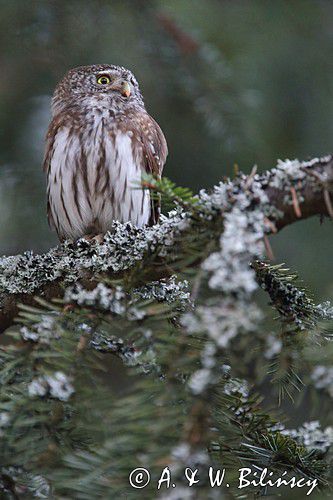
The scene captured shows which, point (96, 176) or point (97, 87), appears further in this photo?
point (97, 87)

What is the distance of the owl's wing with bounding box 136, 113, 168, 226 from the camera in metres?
3.95

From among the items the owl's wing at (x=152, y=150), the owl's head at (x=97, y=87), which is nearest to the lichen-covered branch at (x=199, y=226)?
the owl's wing at (x=152, y=150)

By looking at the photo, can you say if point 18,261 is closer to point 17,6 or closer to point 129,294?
point 129,294

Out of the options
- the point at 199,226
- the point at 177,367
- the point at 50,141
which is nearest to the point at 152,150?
the point at 50,141

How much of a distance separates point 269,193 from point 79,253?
1018 mm

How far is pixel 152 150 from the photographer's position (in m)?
4.01

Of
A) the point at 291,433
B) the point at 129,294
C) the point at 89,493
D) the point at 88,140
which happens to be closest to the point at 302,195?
the point at 129,294

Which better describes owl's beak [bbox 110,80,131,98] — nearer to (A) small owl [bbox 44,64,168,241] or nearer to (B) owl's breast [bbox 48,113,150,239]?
(A) small owl [bbox 44,64,168,241]

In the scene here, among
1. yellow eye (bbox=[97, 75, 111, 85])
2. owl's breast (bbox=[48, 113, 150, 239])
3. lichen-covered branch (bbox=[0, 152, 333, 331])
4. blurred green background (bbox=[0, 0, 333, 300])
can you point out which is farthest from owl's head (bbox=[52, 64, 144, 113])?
lichen-covered branch (bbox=[0, 152, 333, 331])

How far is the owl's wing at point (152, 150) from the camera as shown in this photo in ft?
13.0

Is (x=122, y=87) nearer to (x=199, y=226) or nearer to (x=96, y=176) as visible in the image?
(x=96, y=176)

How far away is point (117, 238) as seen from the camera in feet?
8.49

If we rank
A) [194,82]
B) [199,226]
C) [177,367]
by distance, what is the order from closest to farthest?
[177,367] → [199,226] → [194,82]

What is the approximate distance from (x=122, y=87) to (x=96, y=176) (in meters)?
0.77
